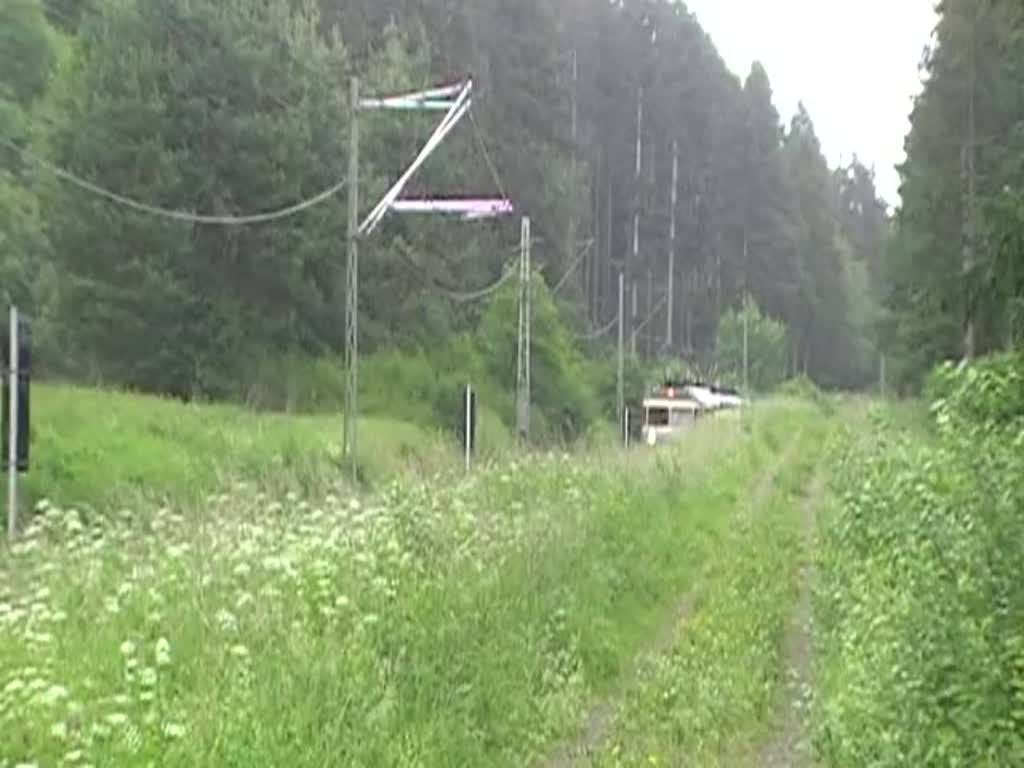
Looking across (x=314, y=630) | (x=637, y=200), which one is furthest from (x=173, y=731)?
(x=637, y=200)

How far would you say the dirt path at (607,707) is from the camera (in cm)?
840

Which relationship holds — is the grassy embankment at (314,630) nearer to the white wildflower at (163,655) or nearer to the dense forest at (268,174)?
the white wildflower at (163,655)

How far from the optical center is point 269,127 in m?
37.0

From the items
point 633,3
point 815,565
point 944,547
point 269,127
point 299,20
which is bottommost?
point 815,565

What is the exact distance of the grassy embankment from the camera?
22.0 feet

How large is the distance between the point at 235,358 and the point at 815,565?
79.6ft

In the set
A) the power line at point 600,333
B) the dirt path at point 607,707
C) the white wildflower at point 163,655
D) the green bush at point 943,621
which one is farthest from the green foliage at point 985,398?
the power line at point 600,333

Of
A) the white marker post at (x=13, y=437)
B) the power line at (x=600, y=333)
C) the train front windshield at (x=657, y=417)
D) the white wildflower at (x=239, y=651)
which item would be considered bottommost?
the train front windshield at (x=657, y=417)

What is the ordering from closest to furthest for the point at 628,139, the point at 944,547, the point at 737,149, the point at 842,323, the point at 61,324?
the point at 944,547 < the point at 61,324 < the point at 628,139 < the point at 737,149 < the point at 842,323

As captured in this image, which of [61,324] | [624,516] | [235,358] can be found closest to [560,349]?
[235,358]

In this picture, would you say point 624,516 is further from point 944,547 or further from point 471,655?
point 944,547

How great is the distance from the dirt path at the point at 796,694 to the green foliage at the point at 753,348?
68.7m

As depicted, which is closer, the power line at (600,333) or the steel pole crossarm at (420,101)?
the steel pole crossarm at (420,101)

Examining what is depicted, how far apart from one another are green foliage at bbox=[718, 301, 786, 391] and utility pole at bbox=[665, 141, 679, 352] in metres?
5.52
